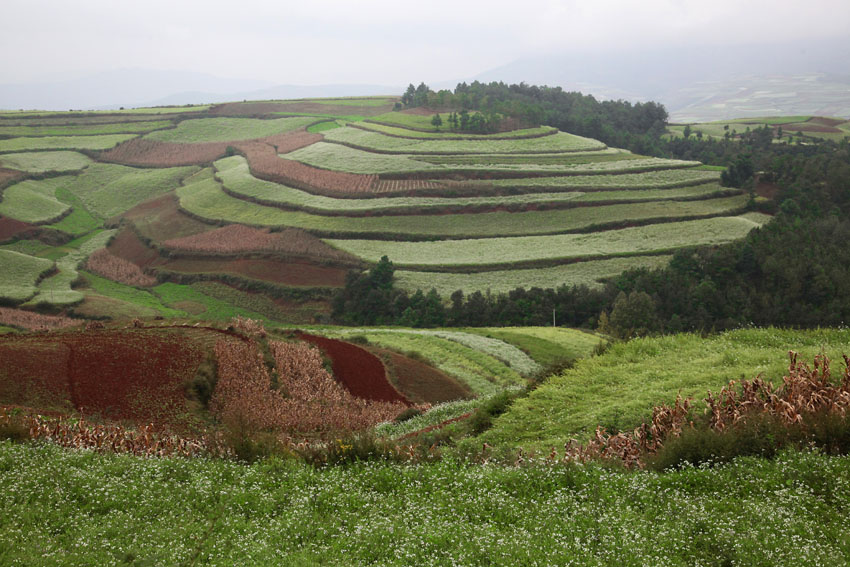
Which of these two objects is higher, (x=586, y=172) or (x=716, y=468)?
(x=586, y=172)

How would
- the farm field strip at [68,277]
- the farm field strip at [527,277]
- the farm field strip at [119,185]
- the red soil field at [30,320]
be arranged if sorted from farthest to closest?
1. the farm field strip at [119,185]
2. the farm field strip at [527,277]
3. the farm field strip at [68,277]
4. the red soil field at [30,320]

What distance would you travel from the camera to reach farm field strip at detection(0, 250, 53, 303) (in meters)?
50.2

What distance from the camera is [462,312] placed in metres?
50.9

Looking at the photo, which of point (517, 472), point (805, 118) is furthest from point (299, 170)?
point (805, 118)

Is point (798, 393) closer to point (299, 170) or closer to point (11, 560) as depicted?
point (11, 560)

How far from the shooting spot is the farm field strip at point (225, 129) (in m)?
Result: 115

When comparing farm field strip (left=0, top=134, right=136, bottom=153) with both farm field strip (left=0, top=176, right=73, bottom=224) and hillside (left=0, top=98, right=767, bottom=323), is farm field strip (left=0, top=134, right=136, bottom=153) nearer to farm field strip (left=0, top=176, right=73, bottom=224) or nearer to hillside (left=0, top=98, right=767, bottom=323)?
hillside (left=0, top=98, right=767, bottom=323)

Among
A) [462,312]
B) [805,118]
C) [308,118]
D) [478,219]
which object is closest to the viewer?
[462,312]

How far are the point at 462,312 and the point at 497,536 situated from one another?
4303 centimetres

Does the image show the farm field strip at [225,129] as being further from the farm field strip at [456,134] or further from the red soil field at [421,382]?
the red soil field at [421,382]

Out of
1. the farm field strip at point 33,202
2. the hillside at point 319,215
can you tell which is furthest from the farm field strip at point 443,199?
the farm field strip at point 33,202

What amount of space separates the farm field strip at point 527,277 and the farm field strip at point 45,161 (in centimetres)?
6763

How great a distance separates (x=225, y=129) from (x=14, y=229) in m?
59.7

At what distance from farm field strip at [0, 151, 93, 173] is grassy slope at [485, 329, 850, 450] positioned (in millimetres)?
98643
